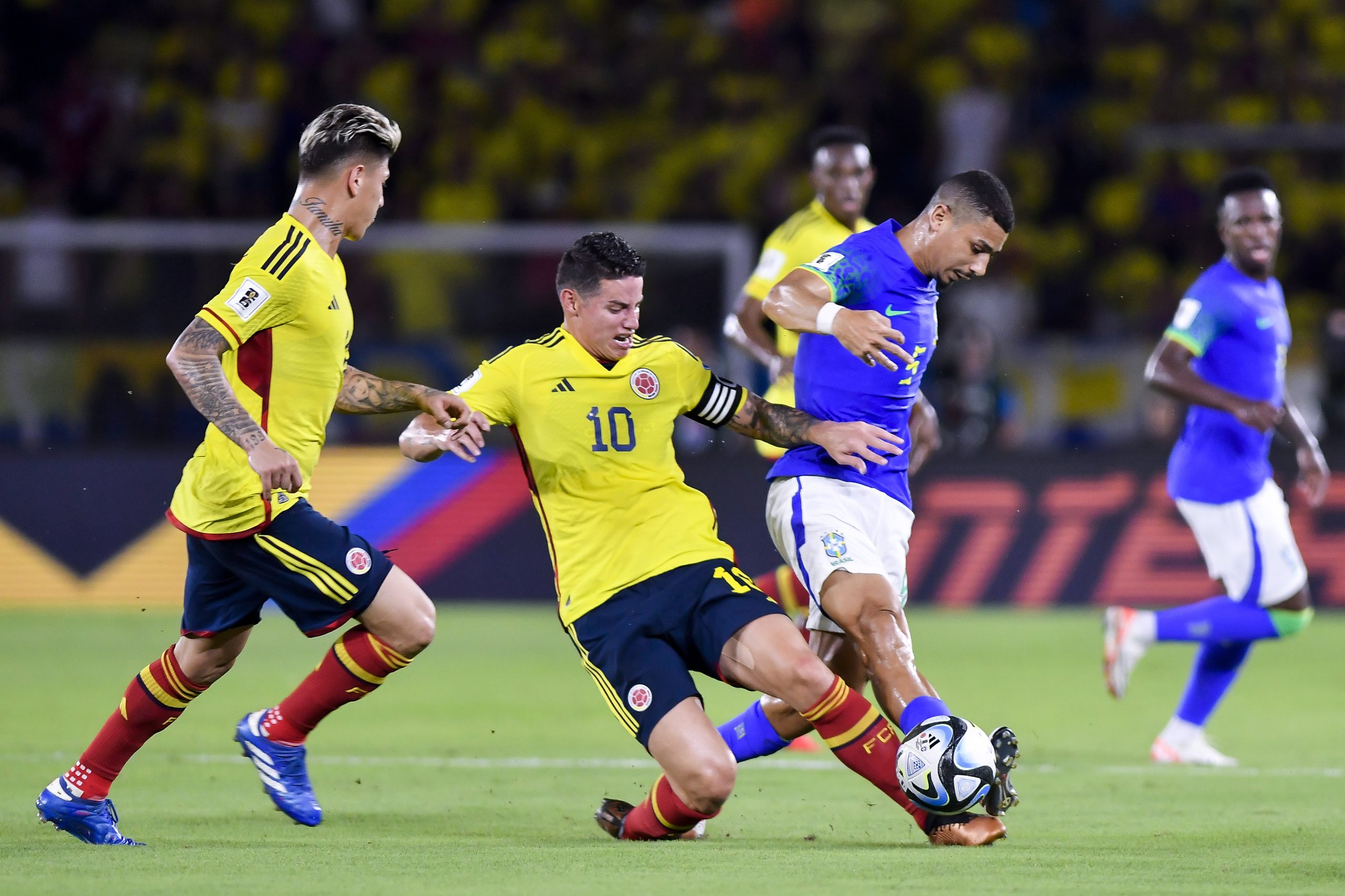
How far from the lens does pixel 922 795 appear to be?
4.93 metres

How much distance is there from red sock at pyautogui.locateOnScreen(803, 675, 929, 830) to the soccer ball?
0.23 m

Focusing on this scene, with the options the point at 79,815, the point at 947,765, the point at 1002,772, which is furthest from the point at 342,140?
the point at 1002,772

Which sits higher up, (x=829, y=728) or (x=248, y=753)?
(x=829, y=728)

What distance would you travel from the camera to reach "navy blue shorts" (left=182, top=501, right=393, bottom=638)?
5.54 metres

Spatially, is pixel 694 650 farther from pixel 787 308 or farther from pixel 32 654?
pixel 32 654

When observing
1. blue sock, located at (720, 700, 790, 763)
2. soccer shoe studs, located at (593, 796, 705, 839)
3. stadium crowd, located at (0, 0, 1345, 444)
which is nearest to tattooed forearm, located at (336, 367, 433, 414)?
soccer shoe studs, located at (593, 796, 705, 839)

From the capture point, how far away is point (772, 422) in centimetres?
567

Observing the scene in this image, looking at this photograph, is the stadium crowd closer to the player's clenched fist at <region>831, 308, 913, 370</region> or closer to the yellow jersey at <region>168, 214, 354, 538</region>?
the player's clenched fist at <region>831, 308, 913, 370</region>

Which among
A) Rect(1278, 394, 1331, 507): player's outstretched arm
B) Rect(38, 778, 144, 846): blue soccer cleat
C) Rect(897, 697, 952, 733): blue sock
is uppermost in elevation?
Rect(1278, 394, 1331, 507): player's outstretched arm

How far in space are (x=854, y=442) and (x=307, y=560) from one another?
68.5 inches

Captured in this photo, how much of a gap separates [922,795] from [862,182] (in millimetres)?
4240

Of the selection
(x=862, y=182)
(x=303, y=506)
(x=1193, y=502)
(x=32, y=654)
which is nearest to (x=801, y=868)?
(x=303, y=506)

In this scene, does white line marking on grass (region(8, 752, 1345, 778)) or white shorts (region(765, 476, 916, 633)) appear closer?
white shorts (region(765, 476, 916, 633))

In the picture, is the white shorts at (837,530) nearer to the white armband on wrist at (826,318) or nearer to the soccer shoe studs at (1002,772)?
the white armband on wrist at (826,318)
